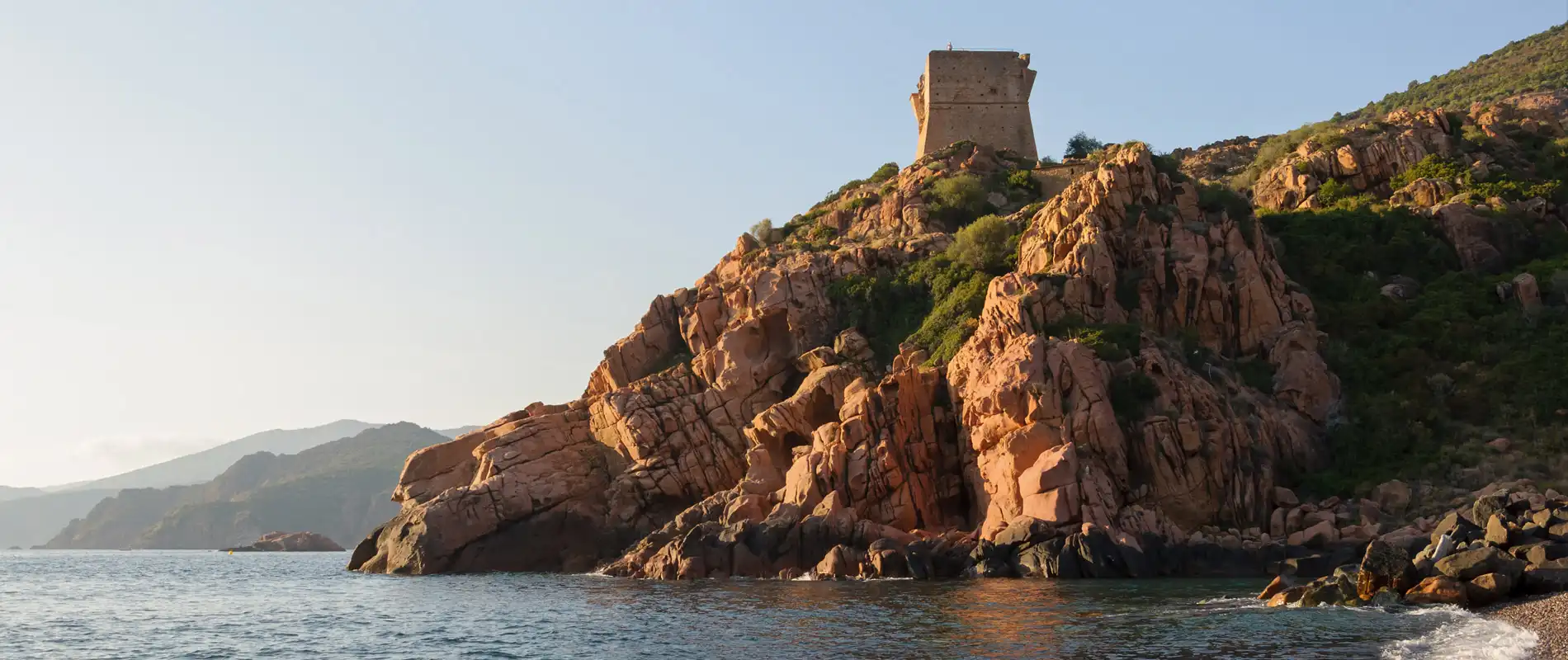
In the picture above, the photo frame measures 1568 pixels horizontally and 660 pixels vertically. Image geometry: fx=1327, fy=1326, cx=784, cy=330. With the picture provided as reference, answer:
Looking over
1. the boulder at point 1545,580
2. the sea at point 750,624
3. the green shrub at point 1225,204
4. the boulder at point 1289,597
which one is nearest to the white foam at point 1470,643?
the sea at point 750,624

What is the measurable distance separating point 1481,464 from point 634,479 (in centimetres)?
3965

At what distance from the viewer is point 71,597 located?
2522 inches

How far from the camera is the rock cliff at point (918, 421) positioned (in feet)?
182

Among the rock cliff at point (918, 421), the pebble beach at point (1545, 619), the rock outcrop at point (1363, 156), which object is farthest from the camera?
the rock outcrop at point (1363, 156)

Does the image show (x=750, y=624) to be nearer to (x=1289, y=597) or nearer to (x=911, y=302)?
(x=1289, y=597)

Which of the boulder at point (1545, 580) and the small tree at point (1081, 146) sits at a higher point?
the small tree at point (1081, 146)

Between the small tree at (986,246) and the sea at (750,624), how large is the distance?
2751 centimetres

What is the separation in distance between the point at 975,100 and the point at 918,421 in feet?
161

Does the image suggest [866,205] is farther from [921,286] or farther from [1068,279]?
[1068,279]

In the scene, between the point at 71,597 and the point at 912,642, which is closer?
the point at 912,642

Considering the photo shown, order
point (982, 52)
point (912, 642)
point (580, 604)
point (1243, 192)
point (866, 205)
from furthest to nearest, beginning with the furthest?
point (982, 52) → point (866, 205) → point (1243, 192) → point (580, 604) → point (912, 642)

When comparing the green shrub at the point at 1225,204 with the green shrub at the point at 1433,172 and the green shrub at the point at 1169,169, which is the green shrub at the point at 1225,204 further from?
the green shrub at the point at 1433,172

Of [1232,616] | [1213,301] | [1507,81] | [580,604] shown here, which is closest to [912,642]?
[1232,616]

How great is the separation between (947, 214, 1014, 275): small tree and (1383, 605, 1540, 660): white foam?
4375 centimetres
